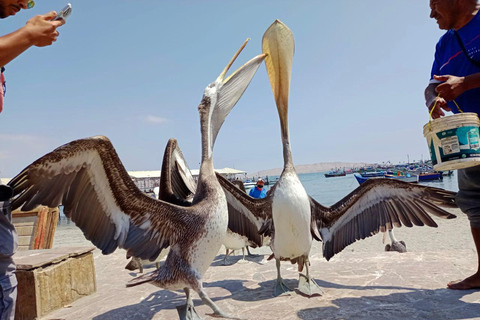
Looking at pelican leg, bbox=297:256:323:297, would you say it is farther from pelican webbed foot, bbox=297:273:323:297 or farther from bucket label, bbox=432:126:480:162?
bucket label, bbox=432:126:480:162

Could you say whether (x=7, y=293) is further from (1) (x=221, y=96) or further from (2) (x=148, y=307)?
(1) (x=221, y=96)

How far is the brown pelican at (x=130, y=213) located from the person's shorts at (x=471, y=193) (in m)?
2.40

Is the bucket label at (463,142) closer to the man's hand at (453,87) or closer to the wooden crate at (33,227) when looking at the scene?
the man's hand at (453,87)

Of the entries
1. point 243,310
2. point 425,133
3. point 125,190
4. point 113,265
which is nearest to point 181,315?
point 243,310

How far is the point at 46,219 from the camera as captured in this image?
4.91 m

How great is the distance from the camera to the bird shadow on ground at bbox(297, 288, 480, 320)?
271 cm

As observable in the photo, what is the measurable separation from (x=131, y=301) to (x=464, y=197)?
12.8 feet

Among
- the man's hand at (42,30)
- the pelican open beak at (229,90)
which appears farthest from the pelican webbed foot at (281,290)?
the man's hand at (42,30)

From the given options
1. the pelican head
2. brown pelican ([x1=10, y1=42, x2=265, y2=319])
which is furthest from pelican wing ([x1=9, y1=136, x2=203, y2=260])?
the pelican head

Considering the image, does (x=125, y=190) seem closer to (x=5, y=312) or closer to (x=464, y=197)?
(x=5, y=312)

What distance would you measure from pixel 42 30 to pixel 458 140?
9.11ft

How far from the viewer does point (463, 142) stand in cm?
228

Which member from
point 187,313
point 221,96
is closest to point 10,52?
point 221,96

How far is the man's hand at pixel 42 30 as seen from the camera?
1.54m
